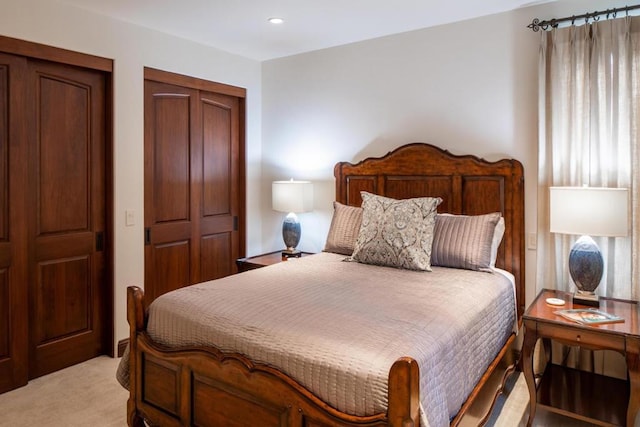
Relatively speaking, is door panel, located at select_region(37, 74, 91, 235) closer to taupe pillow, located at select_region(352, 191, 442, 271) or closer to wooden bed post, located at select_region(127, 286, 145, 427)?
wooden bed post, located at select_region(127, 286, 145, 427)

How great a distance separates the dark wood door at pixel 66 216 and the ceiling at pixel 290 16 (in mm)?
592

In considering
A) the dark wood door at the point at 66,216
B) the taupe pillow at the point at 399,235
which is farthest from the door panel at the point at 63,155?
the taupe pillow at the point at 399,235

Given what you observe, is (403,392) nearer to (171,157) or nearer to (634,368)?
(634,368)

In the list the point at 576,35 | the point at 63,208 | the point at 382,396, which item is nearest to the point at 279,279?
the point at 382,396

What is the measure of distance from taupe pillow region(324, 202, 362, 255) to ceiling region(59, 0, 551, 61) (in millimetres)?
1430

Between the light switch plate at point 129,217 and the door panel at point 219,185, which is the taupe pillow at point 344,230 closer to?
the door panel at point 219,185

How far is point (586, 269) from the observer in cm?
259

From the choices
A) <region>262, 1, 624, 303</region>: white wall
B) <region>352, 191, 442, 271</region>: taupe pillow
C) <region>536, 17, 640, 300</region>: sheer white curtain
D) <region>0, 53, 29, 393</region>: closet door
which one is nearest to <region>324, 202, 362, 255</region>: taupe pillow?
<region>352, 191, 442, 271</region>: taupe pillow

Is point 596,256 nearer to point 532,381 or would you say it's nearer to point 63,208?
point 532,381

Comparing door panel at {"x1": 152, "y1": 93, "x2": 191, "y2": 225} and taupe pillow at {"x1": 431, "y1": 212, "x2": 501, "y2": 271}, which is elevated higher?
door panel at {"x1": 152, "y1": 93, "x2": 191, "y2": 225}

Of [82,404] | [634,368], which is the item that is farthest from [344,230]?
[82,404]

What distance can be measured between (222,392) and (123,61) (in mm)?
2625

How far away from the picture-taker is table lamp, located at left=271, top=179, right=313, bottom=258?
397cm

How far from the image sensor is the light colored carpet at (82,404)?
8.20 ft
